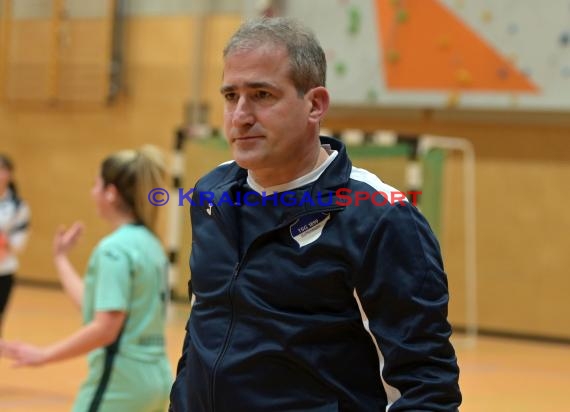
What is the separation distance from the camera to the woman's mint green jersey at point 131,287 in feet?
11.8

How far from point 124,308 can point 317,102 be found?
174 centimetres

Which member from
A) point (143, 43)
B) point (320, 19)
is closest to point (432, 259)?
point (320, 19)

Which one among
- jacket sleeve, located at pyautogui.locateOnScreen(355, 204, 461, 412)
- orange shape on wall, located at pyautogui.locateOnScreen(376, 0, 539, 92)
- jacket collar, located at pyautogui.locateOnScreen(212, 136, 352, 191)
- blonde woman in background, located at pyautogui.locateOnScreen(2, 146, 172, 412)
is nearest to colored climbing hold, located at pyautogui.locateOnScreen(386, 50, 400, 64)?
orange shape on wall, located at pyautogui.locateOnScreen(376, 0, 539, 92)

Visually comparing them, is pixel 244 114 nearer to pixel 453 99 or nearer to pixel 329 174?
pixel 329 174

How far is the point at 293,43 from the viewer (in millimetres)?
2061

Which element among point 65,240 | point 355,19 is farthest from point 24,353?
point 355,19

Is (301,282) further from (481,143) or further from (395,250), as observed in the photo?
(481,143)

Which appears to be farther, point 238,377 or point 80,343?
point 80,343

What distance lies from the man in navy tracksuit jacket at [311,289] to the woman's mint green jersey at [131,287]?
1.50 metres

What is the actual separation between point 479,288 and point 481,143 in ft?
5.38

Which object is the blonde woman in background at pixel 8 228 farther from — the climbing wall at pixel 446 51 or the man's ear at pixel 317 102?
the man's ear at pixel 317 102

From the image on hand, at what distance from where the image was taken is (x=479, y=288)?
11102 millimetres

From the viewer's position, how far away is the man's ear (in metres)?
2.11

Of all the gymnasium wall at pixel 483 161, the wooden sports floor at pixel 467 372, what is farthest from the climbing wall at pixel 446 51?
the wooden sports floor at pixel 467 372
